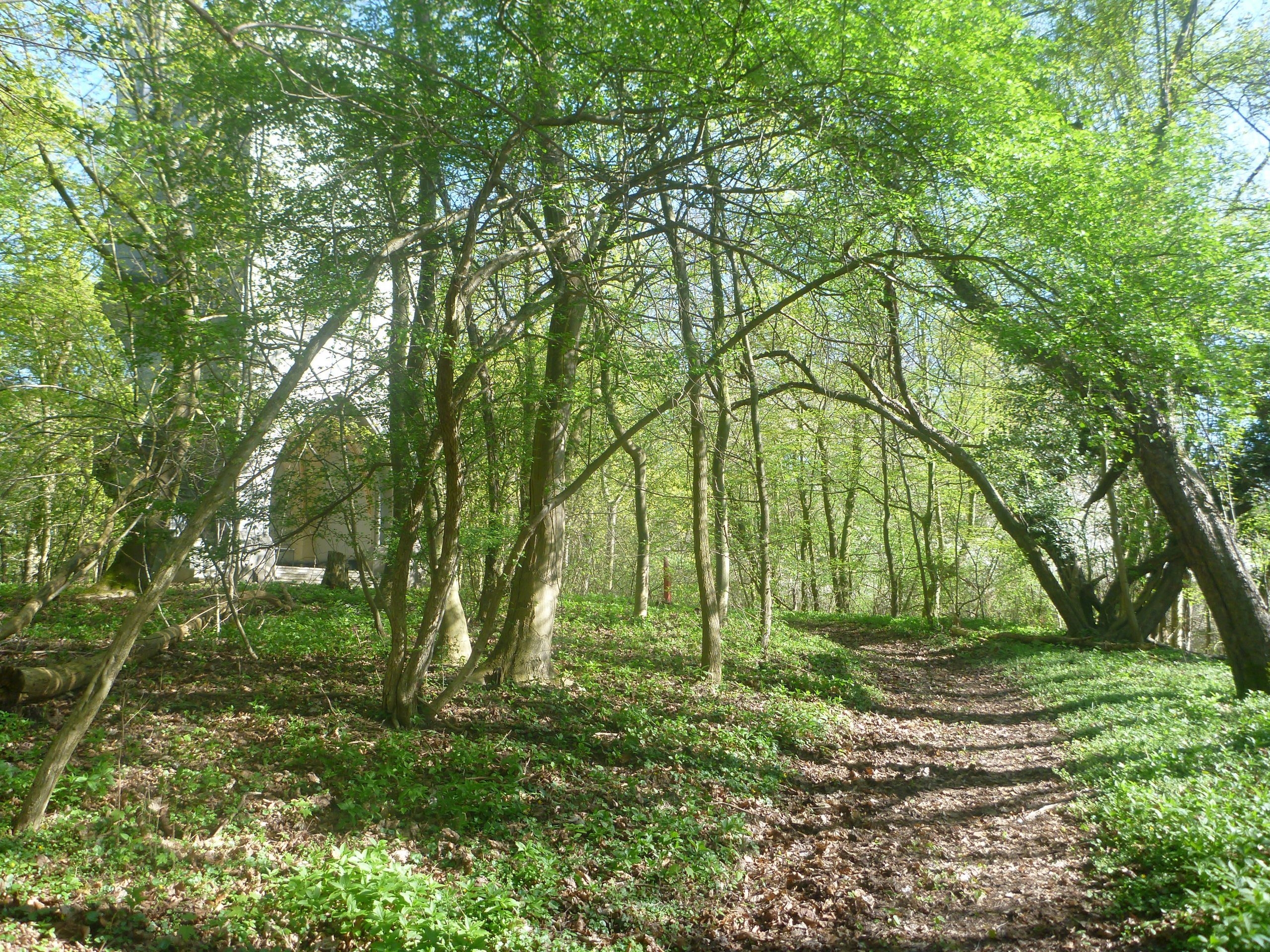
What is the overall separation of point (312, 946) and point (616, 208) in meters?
5.74

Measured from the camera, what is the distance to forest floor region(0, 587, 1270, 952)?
11.4ft

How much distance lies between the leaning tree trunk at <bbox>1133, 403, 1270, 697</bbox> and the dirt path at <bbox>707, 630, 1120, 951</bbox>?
6.72ft

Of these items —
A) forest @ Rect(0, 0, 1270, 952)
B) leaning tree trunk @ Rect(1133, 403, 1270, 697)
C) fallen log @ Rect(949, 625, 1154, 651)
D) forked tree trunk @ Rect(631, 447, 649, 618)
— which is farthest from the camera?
fallen log @ Rect(949, 625, 1154, 651)

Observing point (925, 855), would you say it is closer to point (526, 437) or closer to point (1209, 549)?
point (526, 437)

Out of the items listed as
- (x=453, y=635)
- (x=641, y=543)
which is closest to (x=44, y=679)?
(x=453, y=635)

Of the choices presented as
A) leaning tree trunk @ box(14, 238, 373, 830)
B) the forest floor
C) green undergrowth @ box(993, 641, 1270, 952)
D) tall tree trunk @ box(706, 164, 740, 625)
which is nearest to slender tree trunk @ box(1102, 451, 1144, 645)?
green undergrowth @ box(993, 641, 1270, 952)

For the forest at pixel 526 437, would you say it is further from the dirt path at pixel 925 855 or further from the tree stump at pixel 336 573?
the tree stump at pixel 336 573

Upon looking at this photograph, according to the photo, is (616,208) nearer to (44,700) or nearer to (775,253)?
(775,253)

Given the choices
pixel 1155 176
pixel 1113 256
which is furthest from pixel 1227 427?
pixel 1113 256

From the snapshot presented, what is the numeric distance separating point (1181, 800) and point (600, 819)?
372cm

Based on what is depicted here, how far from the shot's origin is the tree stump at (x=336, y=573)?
45.3 feet

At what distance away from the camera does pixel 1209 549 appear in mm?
8227

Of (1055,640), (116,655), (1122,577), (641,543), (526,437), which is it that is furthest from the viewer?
(1055,640)

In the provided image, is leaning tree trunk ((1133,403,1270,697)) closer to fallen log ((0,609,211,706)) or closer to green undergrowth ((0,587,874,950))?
green undergrowth ((0,587,874,950))
